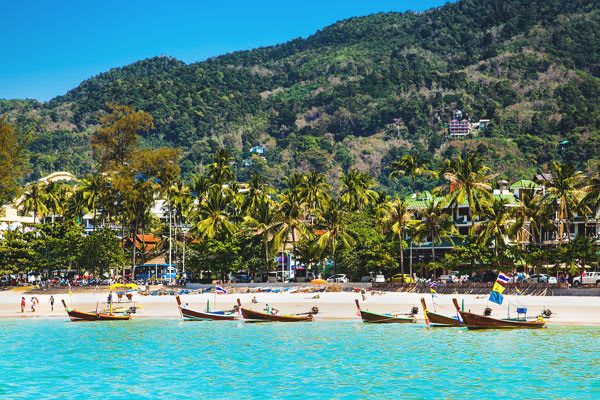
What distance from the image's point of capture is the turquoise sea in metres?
34.7

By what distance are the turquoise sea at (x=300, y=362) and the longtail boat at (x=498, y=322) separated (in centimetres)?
71

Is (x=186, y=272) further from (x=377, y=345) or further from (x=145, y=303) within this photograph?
(x=377, y=345)

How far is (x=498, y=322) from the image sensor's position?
168 feet

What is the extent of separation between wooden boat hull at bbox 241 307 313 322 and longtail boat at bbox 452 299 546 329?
13320mm

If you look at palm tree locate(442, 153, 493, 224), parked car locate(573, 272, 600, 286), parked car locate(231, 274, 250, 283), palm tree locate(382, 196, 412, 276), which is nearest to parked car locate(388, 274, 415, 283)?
palm tree locate(382, 196, 412, 276)

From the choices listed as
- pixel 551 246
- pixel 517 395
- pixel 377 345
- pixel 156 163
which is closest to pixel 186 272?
pixel 156 163

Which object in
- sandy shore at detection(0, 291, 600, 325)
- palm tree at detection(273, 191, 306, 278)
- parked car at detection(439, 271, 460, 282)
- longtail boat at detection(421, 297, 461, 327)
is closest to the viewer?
longtail boat at detection(421, 297, 461, 327)

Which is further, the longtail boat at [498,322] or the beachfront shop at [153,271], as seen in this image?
the beachfront shop at [153,271]

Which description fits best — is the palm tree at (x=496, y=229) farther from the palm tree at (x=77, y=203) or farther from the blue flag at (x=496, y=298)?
the palm tree at (x=77, y=203)

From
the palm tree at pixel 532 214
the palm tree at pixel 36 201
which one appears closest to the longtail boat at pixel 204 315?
the palm tree at pixel 532 214

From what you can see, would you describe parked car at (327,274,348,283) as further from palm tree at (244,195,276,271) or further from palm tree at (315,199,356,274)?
palm tree at (244,195,276,271)

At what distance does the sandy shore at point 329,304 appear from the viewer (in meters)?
58.5

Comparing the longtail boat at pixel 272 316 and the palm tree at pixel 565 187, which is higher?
the palm tree at pixel 565 187

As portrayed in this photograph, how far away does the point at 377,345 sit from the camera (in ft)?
160
